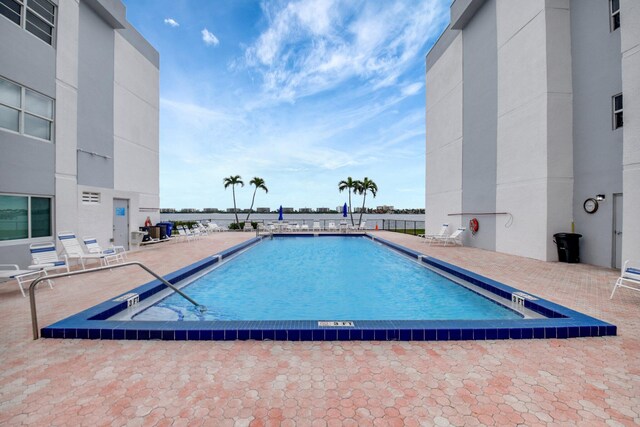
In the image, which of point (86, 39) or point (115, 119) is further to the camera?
point (115, 119)

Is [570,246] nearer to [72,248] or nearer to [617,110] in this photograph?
[617,110]

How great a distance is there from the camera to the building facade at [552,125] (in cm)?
619

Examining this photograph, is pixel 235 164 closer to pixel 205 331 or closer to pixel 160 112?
pixel 160 112

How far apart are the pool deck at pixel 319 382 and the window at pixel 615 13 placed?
24.7 feet

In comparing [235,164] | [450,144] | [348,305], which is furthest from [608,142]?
[235,164]

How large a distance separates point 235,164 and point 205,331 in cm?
2906

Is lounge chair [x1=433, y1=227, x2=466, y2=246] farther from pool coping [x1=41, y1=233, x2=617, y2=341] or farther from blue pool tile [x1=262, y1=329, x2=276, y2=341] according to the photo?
blue pool tile [x1=262, y1=329, x2=276, y2=341]

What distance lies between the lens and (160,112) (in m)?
13.6

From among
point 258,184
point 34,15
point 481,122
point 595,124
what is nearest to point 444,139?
point 481,122

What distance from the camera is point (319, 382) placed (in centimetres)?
222

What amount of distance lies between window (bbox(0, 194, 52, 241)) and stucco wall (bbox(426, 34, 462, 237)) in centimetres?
1399

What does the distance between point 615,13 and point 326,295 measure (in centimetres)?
970

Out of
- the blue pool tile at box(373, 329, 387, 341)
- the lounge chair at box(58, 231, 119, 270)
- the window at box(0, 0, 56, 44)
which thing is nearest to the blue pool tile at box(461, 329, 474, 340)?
the blue pool tile at box(373, 329, 387, 341)

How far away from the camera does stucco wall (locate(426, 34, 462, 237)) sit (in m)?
12.1
